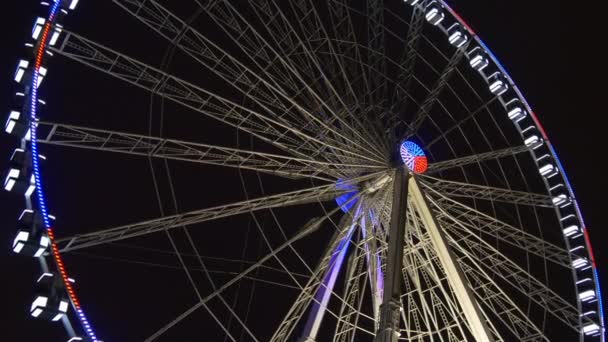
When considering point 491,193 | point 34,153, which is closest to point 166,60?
point 34,153

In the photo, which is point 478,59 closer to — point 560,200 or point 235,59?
point 560,200

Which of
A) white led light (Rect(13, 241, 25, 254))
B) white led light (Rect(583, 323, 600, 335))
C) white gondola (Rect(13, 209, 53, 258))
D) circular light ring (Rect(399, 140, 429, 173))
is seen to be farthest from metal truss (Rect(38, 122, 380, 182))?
white led light (Rect(583, 323, 600, 335))

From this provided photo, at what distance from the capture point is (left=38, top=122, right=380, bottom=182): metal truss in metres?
14.9

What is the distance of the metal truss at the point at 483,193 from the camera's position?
18.6 metres

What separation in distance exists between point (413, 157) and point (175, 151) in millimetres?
5173

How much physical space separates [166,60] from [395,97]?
5642 mm

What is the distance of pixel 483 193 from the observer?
19.0m

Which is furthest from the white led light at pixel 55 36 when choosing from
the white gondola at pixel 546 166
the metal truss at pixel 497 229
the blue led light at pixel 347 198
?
the white gondola at pixel 546 166

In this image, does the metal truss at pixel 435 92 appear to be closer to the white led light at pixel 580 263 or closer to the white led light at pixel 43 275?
the white led light at pixel 580 263

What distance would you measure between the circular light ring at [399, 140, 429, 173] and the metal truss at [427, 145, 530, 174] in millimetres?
863

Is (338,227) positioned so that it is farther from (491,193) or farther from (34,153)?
(34,153)

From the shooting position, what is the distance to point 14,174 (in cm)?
1412

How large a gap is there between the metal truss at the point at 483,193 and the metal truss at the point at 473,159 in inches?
12.3

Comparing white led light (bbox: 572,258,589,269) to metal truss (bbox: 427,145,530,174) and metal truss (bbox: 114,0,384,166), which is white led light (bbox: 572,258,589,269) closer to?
metal truss (bbox: 427,145,530,174)
